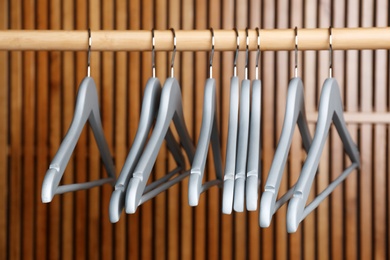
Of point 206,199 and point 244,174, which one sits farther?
point 206,199

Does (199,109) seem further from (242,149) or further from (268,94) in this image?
(242,149)

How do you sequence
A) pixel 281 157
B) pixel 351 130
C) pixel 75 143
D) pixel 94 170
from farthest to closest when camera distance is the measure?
pixel 94 170
pixel 351 130
pixel 75 143
pixel 281 157

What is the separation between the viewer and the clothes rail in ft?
4.53

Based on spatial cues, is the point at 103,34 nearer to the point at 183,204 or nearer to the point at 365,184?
the point at 183,204

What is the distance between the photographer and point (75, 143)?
1352 millimetres

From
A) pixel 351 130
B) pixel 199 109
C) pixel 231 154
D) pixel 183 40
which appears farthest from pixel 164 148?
pixel 231 154

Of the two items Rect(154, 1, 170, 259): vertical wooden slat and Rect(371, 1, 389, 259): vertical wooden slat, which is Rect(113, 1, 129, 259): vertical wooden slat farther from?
Rect(371, 1, 389, 259): vertical wooden slat

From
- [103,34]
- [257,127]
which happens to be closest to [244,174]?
[257,127]

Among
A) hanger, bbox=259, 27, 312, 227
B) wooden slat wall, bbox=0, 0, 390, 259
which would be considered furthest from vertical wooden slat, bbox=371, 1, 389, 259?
hanger, bbox=259, 27, 312, 227

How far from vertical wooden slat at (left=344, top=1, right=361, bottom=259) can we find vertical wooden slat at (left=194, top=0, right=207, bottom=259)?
2.27 ft

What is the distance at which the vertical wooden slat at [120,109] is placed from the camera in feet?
9.72

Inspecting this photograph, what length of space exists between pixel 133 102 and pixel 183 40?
1.60 meters

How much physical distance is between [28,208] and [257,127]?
1.99m

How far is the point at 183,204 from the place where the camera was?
2.98m
